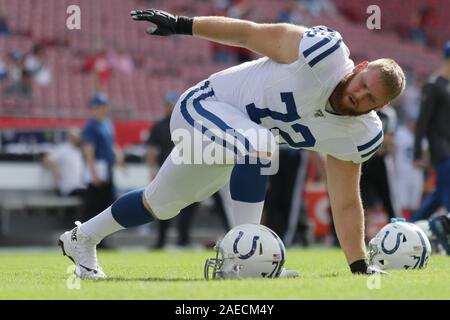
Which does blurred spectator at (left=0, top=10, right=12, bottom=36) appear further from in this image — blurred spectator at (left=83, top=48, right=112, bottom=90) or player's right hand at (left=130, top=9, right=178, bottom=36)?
player's right hand at (left=130, top=9, right=178, bottom=36)

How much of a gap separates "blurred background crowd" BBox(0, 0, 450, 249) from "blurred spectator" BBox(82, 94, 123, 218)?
0.01 metres

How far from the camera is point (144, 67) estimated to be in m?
18.4

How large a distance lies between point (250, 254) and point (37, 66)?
11.7 meters

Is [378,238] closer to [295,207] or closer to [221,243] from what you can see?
[221,243]

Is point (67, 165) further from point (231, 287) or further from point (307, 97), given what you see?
point (231, 287)

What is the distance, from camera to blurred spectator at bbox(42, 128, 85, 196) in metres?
13.2

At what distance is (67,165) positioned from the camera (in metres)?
13.3

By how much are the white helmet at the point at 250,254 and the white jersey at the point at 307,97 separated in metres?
0.62

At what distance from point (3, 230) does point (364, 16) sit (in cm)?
1370

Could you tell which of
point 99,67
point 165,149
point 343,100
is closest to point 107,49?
point 99,67

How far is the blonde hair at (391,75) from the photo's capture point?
4.91m

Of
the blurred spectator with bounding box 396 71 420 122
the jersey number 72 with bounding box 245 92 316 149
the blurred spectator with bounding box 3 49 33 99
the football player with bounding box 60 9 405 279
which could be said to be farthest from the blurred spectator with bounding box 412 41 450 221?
the blurred spectator with bounding box 396 71 420 122
